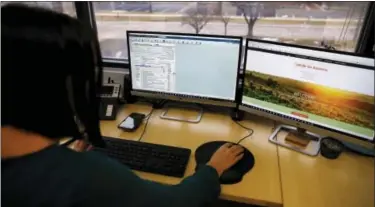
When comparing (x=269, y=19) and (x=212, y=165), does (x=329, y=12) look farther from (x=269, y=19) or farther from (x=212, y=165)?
(x=212, y=165)

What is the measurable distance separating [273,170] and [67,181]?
79 centimetres

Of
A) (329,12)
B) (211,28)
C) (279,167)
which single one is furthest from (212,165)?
(329,12)

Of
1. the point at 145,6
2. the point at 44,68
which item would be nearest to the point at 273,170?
the point at 44,68

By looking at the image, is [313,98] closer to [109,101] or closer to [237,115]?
[237,115]

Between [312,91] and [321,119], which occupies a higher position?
[312,91]

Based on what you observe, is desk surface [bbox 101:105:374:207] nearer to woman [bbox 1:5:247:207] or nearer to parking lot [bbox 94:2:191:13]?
woman [bbox 1:5:247:207]

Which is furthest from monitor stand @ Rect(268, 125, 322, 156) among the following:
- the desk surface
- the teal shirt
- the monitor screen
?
the teal shirt

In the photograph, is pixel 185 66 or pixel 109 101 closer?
pixel 185 66

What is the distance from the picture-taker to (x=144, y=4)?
1.85 meters

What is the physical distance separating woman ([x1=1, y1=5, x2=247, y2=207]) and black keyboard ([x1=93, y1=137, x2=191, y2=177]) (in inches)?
16.6

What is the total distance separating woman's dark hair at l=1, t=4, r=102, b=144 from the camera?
56cm

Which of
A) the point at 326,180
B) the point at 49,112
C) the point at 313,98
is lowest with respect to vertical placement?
the point at 326,180

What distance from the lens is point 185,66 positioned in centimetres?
143

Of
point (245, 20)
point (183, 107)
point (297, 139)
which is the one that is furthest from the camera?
point (245, 20)
